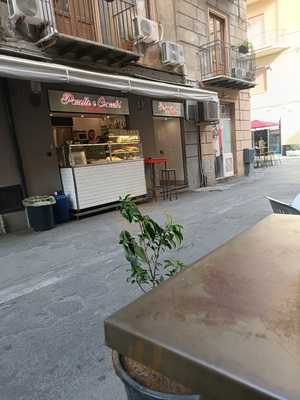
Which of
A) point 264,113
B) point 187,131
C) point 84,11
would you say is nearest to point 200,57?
point 187,131

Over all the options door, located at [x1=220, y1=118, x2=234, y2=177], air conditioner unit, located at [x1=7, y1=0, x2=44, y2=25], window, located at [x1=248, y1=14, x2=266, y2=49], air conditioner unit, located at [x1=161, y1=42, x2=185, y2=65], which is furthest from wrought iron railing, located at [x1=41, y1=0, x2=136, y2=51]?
window, located at [x1=248, y1=14, x2=266, y2=49]

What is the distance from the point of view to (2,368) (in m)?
1.74

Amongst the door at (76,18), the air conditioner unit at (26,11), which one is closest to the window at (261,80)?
the door at (76,18)

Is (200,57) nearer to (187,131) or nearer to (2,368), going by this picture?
(187,131)

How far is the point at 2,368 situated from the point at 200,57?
8.80m

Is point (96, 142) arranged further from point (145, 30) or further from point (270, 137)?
point (270, 137)

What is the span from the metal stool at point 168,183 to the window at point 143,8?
12.3 feet

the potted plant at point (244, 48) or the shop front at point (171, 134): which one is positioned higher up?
the potted plant at point (244, 48)

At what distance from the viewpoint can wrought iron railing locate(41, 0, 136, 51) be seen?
5.08 m

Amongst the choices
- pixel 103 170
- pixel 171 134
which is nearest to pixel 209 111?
pixel 171 134

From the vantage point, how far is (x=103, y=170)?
5980 mm

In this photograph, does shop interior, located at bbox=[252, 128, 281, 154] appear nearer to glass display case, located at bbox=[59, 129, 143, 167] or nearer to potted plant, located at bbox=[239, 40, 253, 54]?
potted plant, located at bbox=[239, 40, 253, 54]

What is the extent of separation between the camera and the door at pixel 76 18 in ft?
17.9

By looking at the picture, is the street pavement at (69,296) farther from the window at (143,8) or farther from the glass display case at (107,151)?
the window at (143,8)
